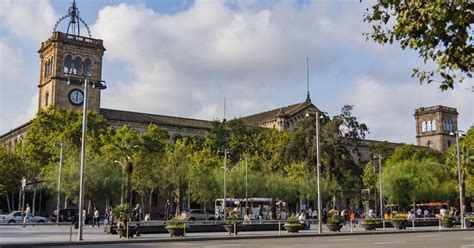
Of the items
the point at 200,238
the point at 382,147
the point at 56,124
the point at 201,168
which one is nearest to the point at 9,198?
the point at 56,124

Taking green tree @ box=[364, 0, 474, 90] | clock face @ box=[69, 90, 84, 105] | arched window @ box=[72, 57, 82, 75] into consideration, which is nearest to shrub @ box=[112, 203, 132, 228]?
green tree @ box=[364, 0, 474, 90]

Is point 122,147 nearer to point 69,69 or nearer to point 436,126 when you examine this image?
point 69,69

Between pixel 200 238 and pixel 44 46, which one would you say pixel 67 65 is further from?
pixel 200 238

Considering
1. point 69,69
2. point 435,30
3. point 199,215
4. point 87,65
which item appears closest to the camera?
point 435,30

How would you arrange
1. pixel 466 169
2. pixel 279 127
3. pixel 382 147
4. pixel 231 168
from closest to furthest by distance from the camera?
1. pixel 466 169
2. pixel 231 168
3. pixel 279 127
4. pixel 382 147

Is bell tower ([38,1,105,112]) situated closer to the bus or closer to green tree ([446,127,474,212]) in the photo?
the bus

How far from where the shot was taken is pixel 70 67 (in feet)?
247

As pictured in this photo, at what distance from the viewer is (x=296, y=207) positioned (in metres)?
81.7

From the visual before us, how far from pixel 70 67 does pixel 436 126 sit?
260 ft

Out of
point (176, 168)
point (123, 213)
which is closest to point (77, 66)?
point (176, 168)

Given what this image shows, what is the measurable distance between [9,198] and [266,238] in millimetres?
52210

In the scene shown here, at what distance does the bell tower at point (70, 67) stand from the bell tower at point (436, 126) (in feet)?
245

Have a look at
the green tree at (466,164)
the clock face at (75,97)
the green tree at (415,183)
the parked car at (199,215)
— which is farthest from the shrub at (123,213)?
the clock face at (75,97)

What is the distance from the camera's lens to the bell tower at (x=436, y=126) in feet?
392
